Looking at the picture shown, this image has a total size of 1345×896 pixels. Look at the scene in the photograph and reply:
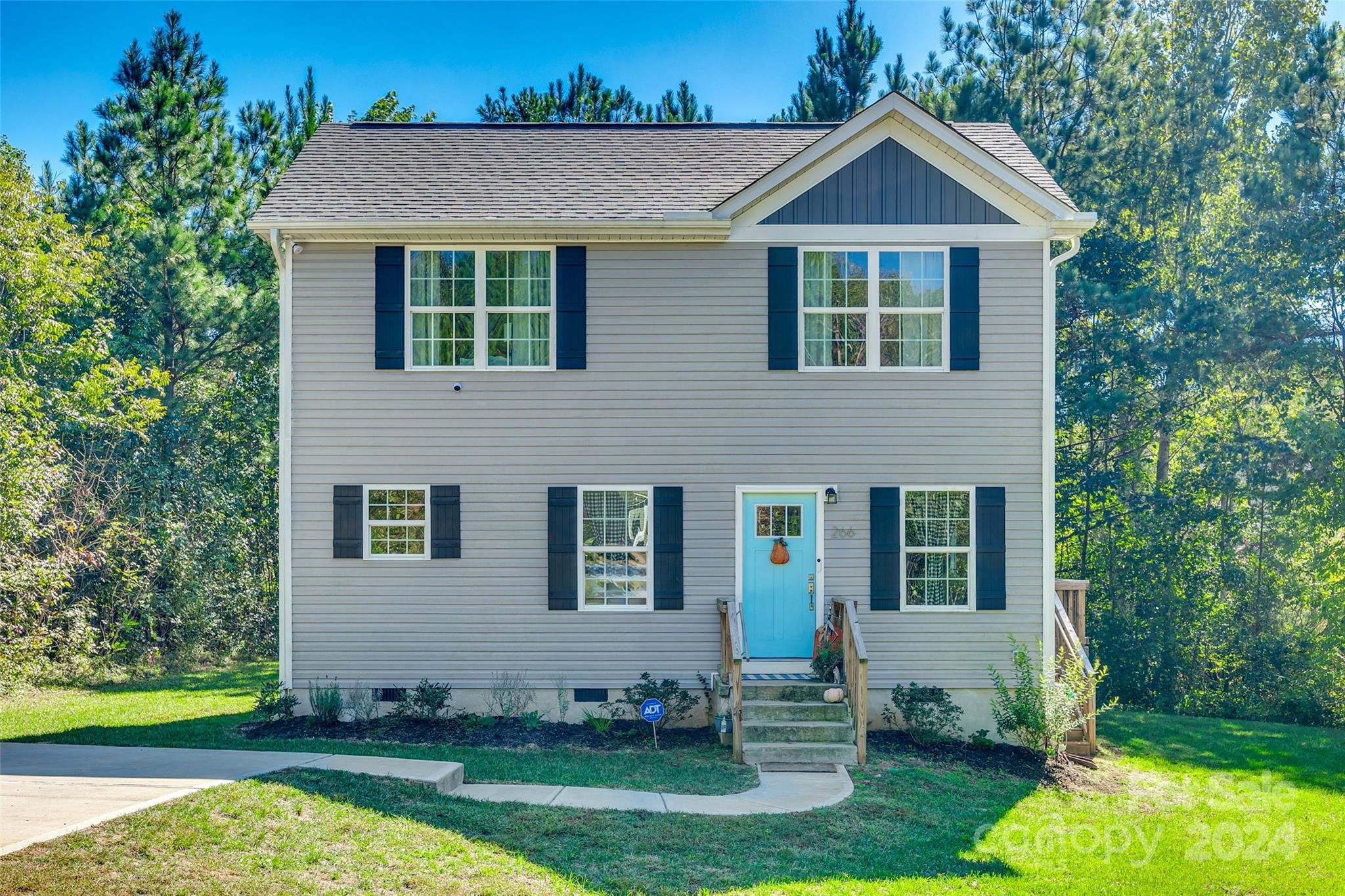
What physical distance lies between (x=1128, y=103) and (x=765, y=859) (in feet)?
52.5

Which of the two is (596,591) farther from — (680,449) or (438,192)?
(438,192)

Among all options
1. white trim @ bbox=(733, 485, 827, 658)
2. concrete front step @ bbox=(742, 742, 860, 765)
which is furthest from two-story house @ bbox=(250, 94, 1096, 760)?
concrete front step @ bbox=(742, 742, 860, 765)

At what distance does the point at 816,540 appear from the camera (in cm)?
1090

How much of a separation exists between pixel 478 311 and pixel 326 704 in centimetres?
453

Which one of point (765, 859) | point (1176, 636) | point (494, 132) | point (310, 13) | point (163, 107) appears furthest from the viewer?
point (163, 107)

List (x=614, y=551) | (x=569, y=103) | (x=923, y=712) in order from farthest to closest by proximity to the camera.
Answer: (x=569, y=103) < (x=614, y=551) < (x=923, y=712)

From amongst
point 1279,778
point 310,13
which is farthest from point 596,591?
point 310,13

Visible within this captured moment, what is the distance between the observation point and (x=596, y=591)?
10.8 m

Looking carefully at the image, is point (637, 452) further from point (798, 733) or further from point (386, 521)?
point (798, 733)

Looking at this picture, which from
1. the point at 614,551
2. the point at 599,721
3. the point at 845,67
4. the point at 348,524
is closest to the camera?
the point at 599,721

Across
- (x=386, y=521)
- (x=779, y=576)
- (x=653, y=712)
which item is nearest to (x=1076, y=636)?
(x=779, y=576)

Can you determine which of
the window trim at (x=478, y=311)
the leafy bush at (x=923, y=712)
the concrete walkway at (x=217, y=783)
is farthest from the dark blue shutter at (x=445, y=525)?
the leafy bush at (x=923, y=712)

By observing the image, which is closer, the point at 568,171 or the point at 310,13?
the point at 568,171

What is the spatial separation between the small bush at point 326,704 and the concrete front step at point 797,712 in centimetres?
435
